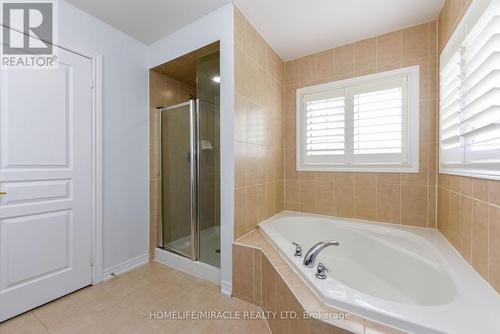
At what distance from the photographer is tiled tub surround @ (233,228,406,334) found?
0.83 m

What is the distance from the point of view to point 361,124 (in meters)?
2.09

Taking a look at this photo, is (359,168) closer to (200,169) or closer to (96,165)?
(200,169)

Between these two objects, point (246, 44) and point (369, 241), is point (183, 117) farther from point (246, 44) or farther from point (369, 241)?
point (369, 241)

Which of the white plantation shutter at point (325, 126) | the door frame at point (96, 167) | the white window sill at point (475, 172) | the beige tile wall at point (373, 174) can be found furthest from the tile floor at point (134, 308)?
the white plantation shutter at point (325, 126)

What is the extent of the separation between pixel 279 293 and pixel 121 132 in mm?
1926

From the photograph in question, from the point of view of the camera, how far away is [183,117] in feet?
6.96

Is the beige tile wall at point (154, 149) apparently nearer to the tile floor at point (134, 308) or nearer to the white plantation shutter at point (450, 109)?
the tile floor at point (134, 308)

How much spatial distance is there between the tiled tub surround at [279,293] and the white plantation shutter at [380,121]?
1.34 metres

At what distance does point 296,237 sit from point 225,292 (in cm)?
87

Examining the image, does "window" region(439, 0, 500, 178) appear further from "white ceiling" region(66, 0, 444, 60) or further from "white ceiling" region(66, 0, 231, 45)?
"white ceiling" region(66, 0, 231, 45)

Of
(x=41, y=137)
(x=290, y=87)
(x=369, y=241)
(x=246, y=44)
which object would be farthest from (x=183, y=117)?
(x=369, y=241)

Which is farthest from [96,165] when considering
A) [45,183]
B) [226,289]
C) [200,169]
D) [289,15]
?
[289,15]

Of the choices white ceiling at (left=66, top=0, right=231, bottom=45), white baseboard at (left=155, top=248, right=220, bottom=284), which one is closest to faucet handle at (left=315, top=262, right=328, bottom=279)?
white baseboard at (left=155, top=248, right=220, bottom=284)

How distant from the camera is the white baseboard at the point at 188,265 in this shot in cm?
183
